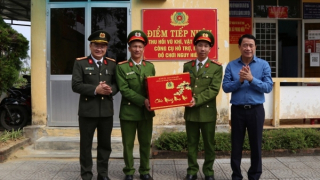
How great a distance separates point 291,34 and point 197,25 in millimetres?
4308

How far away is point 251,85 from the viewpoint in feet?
15.1

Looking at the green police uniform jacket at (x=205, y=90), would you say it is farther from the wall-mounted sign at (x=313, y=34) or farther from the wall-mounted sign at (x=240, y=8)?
the wall-mounted sign at (x=313, y=34)

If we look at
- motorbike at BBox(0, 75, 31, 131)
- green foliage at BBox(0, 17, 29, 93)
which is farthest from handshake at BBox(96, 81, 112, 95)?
motorbike at BBox(0, 75, 31, 131)

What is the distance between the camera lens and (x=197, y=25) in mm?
7047

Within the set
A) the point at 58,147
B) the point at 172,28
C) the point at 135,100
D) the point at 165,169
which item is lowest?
the point at 165,169

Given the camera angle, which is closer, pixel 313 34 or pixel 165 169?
pixel 165 169

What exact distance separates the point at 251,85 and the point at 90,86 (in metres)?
1.97

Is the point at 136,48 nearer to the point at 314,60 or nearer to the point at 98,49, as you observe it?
the point at 98,49

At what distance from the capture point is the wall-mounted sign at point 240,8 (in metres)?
9.87

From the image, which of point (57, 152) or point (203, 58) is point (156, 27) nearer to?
point (203, 58)

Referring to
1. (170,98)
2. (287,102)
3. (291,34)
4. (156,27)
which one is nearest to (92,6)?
(156,27)

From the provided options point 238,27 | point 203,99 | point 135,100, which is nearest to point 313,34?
point 238,27

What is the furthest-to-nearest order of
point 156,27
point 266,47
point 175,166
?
point 266,47 < point 156,27 < point 175,166

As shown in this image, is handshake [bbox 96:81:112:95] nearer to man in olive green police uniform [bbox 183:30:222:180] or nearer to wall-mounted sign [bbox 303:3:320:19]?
man in olive green police uniform [bbox 183:30:222:180]
